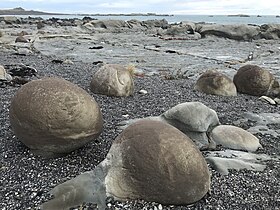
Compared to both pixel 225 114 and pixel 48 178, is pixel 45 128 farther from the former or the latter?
pixel 225 114

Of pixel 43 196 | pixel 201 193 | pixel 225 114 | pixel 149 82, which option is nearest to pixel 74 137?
pixel 43 196

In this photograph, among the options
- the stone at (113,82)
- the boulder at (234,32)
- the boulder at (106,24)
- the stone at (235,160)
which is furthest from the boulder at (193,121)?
the boulder at (106,24)

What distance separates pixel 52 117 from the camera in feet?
13.8

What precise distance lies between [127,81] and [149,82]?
1.98 metres

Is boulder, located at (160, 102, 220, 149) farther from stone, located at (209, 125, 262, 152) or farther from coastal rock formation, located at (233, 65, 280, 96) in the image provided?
coastal rock formation, located at (233, 65, 280, 96)

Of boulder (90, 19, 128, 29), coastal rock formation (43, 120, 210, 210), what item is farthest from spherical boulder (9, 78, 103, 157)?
boulder (90, 19, 128, 29)

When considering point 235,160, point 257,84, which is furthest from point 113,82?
point 235,160

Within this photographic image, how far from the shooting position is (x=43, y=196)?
11.6 ft

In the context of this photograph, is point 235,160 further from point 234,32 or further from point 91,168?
point 234,32

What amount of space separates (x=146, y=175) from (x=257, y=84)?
617cm

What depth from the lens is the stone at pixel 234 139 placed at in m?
4.95

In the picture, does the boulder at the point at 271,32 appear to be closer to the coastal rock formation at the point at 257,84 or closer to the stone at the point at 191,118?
the coastal rock formation at the point at 257,84

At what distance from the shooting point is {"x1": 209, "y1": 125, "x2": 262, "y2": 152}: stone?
4949 mm

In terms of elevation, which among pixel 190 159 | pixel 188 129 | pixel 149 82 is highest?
pixel 190 159
